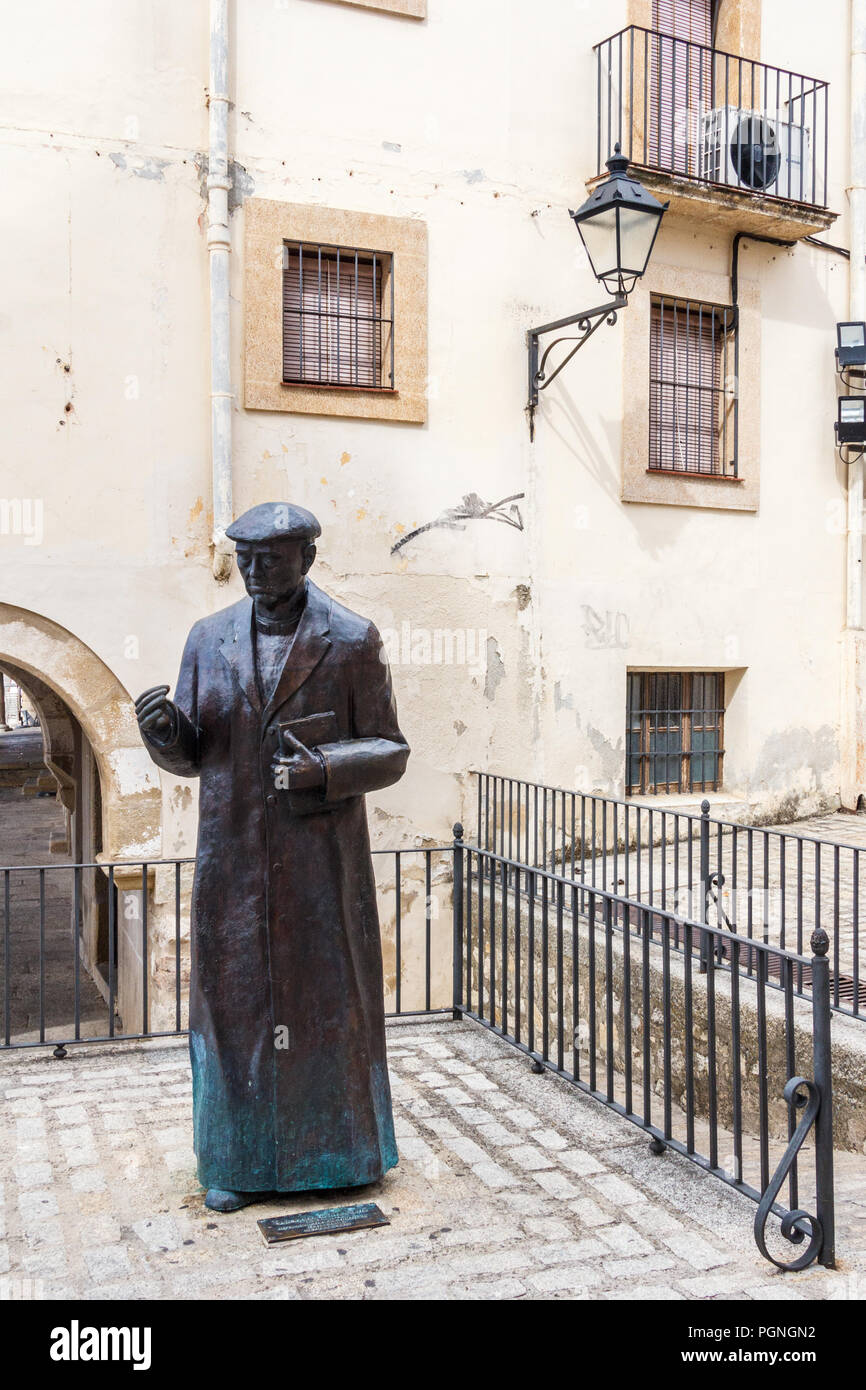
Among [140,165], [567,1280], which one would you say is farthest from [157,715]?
Answer: [140,165]

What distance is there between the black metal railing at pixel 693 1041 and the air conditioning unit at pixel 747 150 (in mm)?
6197

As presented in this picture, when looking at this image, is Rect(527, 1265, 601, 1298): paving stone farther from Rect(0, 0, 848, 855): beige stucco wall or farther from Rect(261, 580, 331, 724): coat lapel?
Rect(0, 0, 848, 855): beige stucco wall

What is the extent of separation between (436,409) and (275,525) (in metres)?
5.71

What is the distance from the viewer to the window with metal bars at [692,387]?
1024 cm

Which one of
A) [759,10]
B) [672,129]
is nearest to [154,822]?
[672,129]

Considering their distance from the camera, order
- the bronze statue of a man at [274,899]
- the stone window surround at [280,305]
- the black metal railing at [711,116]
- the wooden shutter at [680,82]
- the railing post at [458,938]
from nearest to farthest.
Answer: the bronze statue of a man at [274,899], the railing post at [458,938], the stone window surround at [280,305], the black metal railing at [711,116], the wooden shutter at [680,82]

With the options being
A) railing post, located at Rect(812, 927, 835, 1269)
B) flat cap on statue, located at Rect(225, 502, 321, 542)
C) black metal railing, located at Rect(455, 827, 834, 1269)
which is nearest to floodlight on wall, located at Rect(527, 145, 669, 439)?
black metal railing, located at Rect(455, 827, 834, 1269)

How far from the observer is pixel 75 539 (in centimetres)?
796

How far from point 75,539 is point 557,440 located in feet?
12.7

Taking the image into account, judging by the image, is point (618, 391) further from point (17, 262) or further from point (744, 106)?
point (17, 262)

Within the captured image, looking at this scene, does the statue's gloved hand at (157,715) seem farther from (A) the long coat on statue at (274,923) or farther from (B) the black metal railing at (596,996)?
(B) the black metal railing at (596,996)

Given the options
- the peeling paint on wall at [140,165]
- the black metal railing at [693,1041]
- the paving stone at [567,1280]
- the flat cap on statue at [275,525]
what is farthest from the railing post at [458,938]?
the peeling paint on wall at [140,165]

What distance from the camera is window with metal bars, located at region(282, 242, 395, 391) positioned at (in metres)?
8.78

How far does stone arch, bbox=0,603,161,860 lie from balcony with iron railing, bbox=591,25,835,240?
217 inches
